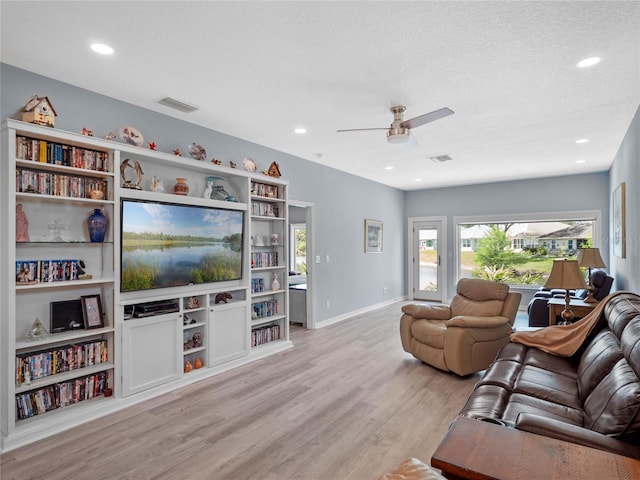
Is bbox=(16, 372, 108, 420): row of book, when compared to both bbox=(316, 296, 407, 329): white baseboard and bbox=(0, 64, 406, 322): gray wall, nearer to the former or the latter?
bbox=(0, 64, 406, 322): gray wall

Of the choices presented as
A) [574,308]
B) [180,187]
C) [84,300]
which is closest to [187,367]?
[84,300]

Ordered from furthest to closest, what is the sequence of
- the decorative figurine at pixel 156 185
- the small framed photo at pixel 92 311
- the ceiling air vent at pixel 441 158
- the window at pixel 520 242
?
the window at pixel 520 242 → the ceiling air vent at pixel 441 158 → the decorative figurine at pixel 156 185 → the small framed photo at pixel 92 311

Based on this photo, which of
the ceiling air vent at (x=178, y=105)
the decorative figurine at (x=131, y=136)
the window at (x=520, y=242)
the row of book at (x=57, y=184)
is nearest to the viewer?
the row of book at (x=57, y=184)

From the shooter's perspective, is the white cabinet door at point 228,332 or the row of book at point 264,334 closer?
the white cabinet door at point 228,332

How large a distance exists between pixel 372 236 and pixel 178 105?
486cm

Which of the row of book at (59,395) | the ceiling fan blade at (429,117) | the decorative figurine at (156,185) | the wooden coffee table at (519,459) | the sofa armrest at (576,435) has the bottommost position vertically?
the row of book at (59,395)

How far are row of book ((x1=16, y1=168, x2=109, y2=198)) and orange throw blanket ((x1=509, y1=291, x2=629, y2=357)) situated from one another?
12.7 ft

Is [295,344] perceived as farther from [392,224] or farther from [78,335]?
[392,224]

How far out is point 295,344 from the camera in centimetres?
505

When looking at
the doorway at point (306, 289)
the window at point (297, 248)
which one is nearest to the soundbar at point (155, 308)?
the doorway at point (306, 289)

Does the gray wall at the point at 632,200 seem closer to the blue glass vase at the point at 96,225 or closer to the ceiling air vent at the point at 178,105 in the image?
the ceiling air vent at the point at 178,105

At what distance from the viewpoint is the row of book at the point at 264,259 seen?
4699 millimetres

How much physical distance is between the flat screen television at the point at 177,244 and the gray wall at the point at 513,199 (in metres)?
5.54

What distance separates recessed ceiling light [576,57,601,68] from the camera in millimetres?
2668
